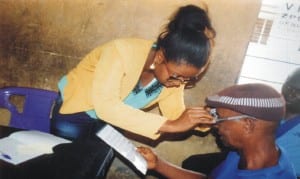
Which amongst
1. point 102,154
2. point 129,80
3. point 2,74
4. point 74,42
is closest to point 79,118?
point 129,80

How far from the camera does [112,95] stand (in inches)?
75.0

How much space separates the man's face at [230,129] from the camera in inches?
67.6

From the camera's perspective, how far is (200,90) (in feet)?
9.38

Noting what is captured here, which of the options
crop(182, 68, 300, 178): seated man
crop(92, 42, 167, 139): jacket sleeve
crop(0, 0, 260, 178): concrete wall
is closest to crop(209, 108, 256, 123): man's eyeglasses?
crop(92, 42, 167, 139): jacket sleeve

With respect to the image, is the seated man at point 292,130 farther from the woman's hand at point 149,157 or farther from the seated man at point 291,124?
the woman's hand at point 149,157

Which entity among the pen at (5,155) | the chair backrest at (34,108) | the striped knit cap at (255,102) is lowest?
the chair backrest at (34,108)

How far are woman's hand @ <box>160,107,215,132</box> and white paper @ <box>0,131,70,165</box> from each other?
2.07ft

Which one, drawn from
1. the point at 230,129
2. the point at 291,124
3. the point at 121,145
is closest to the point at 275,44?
the point at 291,124

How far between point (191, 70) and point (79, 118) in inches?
34.0

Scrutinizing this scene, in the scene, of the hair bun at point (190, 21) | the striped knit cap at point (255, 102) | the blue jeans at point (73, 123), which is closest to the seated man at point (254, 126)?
the striped knit cap at point (255, 102)

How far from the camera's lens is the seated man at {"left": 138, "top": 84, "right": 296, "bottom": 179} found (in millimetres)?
1604

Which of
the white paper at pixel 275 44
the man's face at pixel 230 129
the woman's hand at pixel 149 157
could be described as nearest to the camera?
the man's face at pixel 230 129

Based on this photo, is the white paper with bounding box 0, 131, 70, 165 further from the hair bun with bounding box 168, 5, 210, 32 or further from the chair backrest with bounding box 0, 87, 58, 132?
the hair bun with bounding box 168, 5, 210, 32

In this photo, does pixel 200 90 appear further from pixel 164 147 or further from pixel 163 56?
pixel 163 56
